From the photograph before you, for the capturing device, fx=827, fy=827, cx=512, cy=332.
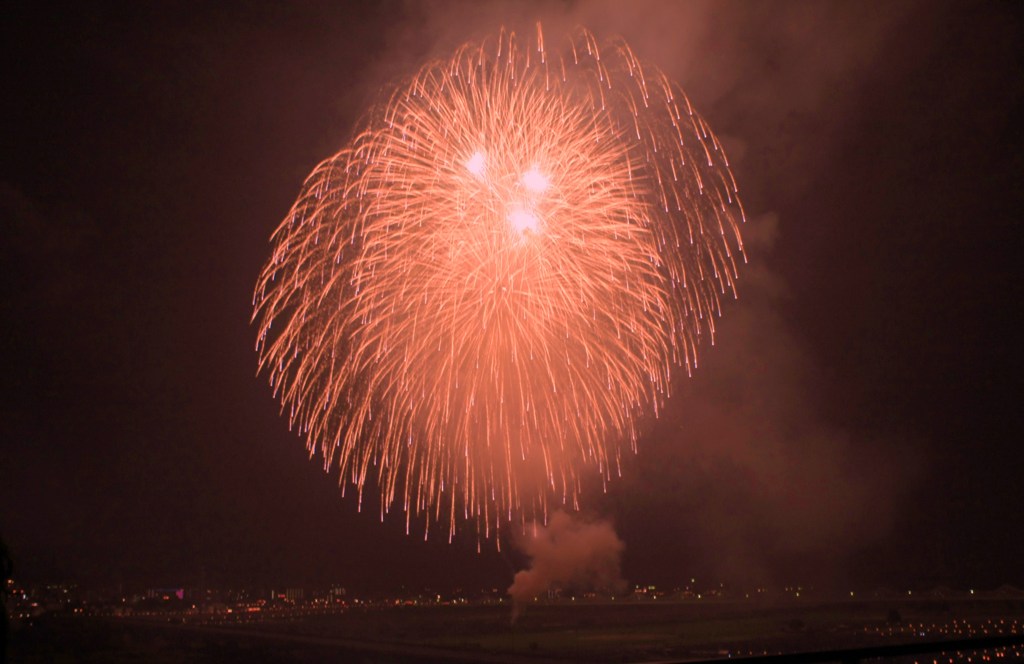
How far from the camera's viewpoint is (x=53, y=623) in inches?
1465

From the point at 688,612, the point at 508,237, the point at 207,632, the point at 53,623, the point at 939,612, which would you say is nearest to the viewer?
the point at 508,237

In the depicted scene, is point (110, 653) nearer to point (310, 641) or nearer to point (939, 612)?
point (310, 641)

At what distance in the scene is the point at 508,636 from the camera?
144 feet

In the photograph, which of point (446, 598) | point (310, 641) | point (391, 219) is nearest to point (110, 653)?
point (310, 641)

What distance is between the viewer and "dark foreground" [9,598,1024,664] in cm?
2927

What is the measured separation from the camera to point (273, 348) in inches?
781

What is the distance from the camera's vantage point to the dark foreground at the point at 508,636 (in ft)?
96.0

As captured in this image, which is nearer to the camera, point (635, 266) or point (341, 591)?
point (635, 266)

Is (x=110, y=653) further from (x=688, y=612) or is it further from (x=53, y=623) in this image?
(x=688, y=612)

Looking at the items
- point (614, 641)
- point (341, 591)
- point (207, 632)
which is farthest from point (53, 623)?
point (341, 591)

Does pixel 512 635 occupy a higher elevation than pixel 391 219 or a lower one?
lower

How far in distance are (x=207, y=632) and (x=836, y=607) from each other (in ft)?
165

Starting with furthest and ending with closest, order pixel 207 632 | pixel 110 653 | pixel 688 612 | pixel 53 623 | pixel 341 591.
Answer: pixel 341 591
pixel 688 612
pixel 207 632
pixel 53 623
pixel 110 653

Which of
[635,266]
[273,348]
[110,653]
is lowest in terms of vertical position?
[110,653]
